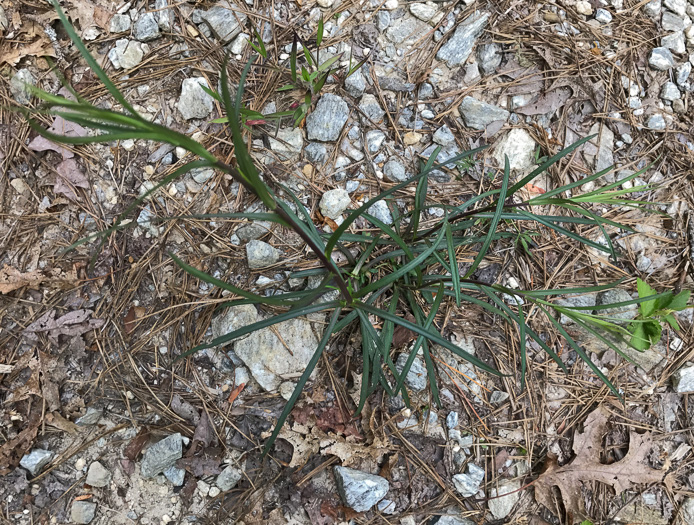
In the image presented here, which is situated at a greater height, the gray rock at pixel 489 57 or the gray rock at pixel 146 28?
the gray rock at pixel 146 28

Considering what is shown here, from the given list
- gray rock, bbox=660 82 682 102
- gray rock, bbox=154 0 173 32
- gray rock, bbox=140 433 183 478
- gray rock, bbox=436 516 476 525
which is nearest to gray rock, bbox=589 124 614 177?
gray rock, bbox=660 82 682 102

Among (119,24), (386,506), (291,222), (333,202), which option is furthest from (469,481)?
(119,24)

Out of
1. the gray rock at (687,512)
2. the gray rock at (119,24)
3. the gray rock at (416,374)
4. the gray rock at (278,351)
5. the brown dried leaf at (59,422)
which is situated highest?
the gray rock at (119,24)

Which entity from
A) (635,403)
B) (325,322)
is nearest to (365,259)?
(325,322)

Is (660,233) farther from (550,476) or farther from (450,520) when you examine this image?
(450,520)

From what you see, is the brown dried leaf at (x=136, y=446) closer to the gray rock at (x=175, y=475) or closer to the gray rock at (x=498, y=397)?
the gray rock at (x=175, y=475)

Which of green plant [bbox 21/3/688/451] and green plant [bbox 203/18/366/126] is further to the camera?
green plant [bbox 203/18/366/126]

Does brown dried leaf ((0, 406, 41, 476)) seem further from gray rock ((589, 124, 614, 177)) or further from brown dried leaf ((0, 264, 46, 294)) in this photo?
gray rock ((589, 124, 614, 177))

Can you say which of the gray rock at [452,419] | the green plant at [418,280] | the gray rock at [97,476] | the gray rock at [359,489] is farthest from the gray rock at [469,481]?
the gray rock at [97,476]
